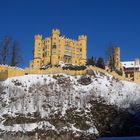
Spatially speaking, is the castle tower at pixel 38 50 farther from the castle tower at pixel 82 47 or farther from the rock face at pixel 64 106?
the rock face at pixel 64 106

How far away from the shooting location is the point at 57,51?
130m

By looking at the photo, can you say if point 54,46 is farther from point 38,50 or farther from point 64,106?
point 64,106

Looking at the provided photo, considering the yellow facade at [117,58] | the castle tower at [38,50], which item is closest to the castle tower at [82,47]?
the yellow facade at [117,58]

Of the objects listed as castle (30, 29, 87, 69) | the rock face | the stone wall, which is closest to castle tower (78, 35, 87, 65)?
castle (30, 29, 87, 69)

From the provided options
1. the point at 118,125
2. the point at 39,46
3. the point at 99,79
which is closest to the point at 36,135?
the point at 118,125

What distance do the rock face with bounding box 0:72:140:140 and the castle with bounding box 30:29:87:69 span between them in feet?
81.3

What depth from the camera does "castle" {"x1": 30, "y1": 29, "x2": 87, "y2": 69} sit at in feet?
424

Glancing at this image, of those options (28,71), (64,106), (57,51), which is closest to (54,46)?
(57,51)

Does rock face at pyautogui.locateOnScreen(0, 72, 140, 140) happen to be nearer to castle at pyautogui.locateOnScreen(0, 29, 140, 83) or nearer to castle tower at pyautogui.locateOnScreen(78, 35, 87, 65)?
castle at pyautogui.locateOnScreen(0, 29, 140, 83)

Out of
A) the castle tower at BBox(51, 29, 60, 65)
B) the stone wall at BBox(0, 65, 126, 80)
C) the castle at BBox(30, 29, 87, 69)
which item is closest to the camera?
the stone wall at BBox(0, 65, 126, 80)

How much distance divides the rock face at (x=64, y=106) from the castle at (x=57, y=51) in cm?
2479

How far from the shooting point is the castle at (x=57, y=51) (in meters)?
129

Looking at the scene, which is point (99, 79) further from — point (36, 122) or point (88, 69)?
point (36, 122)

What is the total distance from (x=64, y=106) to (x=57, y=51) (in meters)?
36.9
